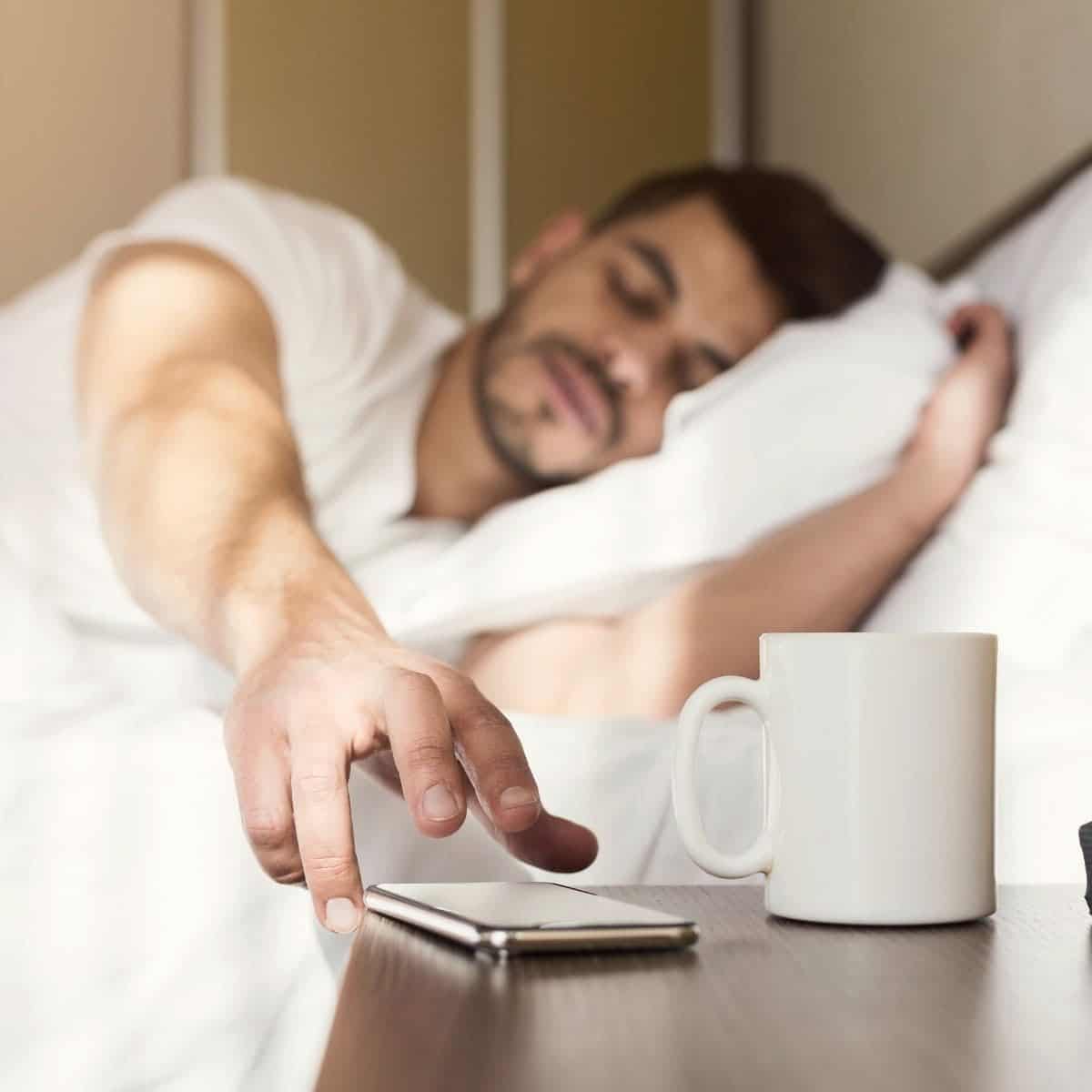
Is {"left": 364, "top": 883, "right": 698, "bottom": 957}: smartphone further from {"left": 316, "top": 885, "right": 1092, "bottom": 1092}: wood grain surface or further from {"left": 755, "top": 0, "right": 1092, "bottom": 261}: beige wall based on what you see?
{"left": 755, "top": 0, "right": 1092, "bottom": 261}: beige wall

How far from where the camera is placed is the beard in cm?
121

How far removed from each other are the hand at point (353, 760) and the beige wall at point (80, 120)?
4.28 ft

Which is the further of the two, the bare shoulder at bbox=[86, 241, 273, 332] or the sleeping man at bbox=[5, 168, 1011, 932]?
the bare shoulder at bbox=[86, 241, 273, 332]

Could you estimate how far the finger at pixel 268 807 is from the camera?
50 centimetres

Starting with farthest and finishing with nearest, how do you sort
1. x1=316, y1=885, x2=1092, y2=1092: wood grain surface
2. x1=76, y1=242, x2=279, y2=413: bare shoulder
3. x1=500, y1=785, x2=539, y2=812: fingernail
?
1. x1=76, y1=242, x2=279, y2=413: bare shoulder
2. x1=500, y1=785, x2=539, y2=812: fingernail
3. x1=316, y1=885, x2=1092, y2=1092: wood grain surface

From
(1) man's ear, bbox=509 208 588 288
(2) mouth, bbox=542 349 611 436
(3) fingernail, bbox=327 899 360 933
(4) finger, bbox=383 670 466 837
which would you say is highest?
(1) man's ear, bbox=509 208 588 288

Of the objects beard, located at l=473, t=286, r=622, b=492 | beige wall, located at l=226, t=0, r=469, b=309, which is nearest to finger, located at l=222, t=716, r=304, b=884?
beard, located at l=473, t=286, r=622, b=492

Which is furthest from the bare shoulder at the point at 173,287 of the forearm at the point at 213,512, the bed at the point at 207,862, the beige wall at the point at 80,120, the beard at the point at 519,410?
the beige wall at the point at 80,120

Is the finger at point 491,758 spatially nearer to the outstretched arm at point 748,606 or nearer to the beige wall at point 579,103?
the outstretched arm at point 748,606

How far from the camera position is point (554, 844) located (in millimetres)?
466

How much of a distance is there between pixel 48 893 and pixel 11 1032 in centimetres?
6

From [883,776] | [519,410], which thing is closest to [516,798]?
[883,776]

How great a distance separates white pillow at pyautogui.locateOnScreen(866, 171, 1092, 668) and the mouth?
36 cm

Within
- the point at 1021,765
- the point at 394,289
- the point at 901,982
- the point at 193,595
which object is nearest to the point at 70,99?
the point at 394,289
